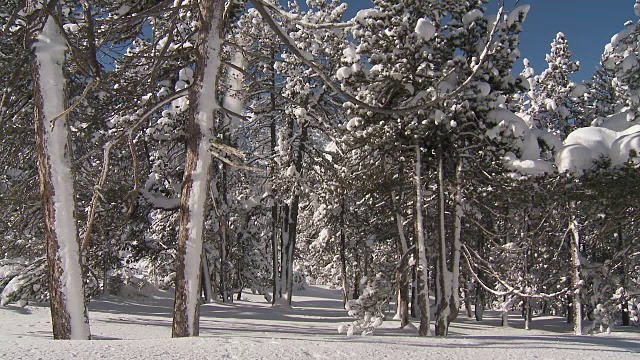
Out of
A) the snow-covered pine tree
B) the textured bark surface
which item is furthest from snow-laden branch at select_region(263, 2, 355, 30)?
the snow-covered pine tree

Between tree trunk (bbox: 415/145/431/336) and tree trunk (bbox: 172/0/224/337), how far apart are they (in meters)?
8.38

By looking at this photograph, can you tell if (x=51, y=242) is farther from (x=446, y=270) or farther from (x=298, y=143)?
(x=298, y=143)

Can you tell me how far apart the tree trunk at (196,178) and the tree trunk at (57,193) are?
1276 mm

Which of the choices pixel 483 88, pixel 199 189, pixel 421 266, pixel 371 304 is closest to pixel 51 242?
pixel 199 189

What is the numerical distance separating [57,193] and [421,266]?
9615mm

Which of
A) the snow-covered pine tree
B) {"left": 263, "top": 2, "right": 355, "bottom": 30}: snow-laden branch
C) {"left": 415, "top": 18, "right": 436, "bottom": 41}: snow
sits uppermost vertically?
the snow-covered pine tree

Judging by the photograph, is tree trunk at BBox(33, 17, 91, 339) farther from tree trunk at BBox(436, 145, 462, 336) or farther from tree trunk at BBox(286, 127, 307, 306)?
tree trunk at BBox(286, 127, 307, 306)

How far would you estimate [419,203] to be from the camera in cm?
1345

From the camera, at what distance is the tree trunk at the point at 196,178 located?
5879 mm

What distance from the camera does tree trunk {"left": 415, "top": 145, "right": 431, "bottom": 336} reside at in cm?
1302

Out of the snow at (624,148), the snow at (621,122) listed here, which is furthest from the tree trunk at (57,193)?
the snow at (621,122)

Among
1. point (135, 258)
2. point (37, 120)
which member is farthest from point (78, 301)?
point (135, 258)

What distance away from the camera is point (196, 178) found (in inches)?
233

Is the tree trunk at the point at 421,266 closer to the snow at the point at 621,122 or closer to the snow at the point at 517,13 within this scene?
the snow at the point at 517,13
